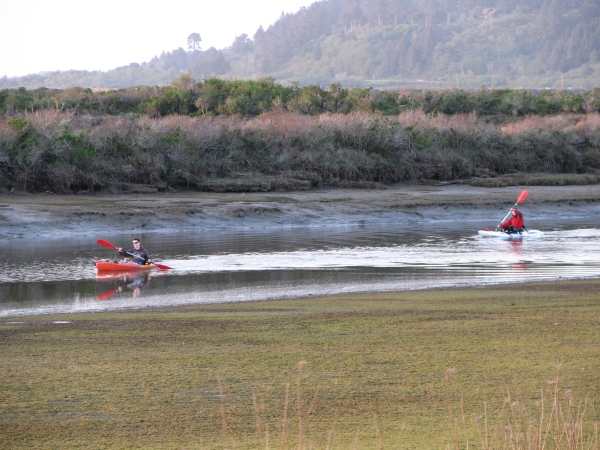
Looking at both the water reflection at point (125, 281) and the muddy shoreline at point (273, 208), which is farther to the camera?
the muddy shoreline at point (273, 208)

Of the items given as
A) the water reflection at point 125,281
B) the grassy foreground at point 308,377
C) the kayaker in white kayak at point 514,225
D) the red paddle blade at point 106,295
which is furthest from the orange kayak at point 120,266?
the kayaker in white kayak at point 514,225

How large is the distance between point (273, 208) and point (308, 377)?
25.4 meters

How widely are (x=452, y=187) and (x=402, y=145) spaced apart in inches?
163

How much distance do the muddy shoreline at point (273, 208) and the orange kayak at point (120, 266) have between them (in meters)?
8.28

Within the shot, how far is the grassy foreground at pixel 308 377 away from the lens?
6938 millimetres

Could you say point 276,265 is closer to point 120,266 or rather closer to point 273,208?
point 120,266

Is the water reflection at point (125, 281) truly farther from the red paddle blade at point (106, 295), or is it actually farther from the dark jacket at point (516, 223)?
the dark jacket at point (516, 223)

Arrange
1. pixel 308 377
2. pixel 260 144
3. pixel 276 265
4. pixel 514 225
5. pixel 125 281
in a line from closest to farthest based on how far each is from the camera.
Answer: pixel 308 377, pixel 125 281, pixel 276 265, pixel 514 225, pixel 260 144

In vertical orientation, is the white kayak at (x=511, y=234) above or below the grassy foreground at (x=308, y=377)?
below

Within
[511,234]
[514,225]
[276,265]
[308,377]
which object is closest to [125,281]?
[276,265]

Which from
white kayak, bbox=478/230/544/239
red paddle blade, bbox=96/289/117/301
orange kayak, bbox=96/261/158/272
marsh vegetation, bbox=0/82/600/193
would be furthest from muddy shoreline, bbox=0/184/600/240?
red paddle blade, bbox=96/289/117/301

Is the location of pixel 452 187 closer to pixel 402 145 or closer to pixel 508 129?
pixel 402 145

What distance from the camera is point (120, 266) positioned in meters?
20.8

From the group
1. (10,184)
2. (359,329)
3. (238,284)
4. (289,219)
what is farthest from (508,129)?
(359,329)
